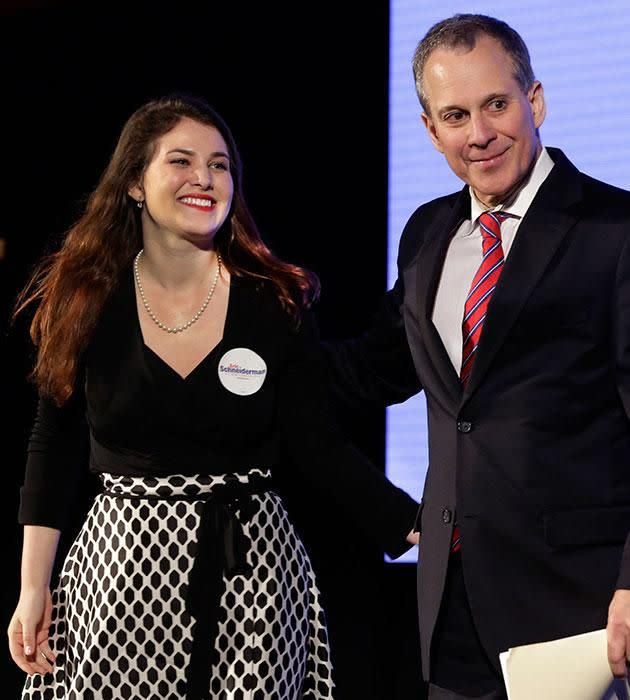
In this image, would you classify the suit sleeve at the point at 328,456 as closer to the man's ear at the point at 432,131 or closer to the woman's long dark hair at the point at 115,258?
the woman's long dark hair at the point at 115,258

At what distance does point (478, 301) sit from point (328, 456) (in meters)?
0.52

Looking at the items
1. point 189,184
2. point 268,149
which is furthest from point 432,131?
point 268,149

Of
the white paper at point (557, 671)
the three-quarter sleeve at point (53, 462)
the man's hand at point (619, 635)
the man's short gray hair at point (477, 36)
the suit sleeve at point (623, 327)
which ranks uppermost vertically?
the man's short gray hair at point (477, 36)

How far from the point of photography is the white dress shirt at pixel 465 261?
2.01 metres

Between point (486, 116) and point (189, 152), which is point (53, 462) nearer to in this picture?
point (189, 152)

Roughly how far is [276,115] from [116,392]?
186cm

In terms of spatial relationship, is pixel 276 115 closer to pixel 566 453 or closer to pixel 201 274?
pixel 201 274

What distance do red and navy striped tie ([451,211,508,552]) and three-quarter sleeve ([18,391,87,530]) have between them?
818 mm

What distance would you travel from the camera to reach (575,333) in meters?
1.86

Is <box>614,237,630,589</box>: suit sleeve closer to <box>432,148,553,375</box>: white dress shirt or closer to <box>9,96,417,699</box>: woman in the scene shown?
<box>432,148,553,375</box>: white dress shirt

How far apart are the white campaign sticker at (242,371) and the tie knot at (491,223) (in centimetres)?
52

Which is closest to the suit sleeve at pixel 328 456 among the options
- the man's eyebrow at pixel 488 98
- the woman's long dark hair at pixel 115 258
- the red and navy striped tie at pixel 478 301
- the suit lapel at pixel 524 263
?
the woman's long dark hair at pixel 115 258

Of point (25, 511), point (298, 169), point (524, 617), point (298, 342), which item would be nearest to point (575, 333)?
point (524, 617)

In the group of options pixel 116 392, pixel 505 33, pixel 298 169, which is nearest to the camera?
pixel 505 33
